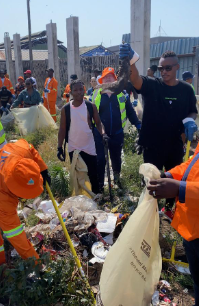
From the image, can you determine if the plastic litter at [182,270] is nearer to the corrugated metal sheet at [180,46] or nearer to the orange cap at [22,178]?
the orange cap at [22,178]

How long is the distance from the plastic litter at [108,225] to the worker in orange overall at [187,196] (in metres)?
1.12

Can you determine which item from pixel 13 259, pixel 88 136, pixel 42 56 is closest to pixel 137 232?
pixel 13 259

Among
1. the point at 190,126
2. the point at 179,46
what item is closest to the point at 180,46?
the point at 179,46

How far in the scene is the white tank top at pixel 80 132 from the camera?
13.4 feet

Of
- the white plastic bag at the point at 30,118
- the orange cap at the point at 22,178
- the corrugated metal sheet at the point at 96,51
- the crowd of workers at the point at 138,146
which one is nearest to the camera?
the crowd of workers at the point at 138,146

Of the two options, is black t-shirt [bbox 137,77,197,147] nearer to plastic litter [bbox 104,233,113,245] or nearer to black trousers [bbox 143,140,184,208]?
black trousers [bbox 143,140,184,208]

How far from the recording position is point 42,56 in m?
23.6

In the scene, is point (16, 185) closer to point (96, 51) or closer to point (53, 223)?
point (53, 223)

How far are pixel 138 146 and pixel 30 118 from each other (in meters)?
5.00

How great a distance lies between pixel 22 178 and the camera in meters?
2.21

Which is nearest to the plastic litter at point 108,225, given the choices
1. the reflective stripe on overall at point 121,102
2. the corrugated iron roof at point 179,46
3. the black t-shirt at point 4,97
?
the reflective stripe on overall at point 121,102

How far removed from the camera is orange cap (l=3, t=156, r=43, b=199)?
221cm

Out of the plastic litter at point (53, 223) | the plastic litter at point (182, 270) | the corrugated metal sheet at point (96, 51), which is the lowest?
the plastic litter at point (182, 270)

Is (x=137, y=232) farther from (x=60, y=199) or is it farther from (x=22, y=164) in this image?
(x=60, y=199)
